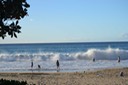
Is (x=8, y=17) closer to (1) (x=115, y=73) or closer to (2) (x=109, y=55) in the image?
(1) (x=115, y=73)

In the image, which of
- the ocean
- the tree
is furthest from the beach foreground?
the tree

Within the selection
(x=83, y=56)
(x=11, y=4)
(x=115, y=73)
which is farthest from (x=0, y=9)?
(x=83, y=56)

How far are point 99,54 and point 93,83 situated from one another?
51202 millimetres

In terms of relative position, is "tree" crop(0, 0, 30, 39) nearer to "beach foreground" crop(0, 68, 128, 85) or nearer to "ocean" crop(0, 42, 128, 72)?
"beach foreground" crop(0, 68, 128, 85)

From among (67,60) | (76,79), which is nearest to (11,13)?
(76,79)

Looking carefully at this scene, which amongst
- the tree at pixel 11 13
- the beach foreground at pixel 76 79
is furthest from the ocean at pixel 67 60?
the tree at pixel 11 13

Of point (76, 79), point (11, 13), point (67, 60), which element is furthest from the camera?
point (67, 60)

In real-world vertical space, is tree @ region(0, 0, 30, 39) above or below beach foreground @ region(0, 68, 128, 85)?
above

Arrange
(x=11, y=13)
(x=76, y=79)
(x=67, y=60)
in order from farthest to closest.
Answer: (x=67, y=60), (x=76, y=79), (x=11, y=13)

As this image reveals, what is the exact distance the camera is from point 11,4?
34.1 feet

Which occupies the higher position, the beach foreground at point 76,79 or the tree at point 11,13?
the tree at point 11,13

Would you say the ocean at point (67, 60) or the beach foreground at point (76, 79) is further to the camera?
the ocean at point (67, 60)

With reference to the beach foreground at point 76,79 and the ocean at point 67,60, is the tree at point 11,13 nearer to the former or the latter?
the beach foreground at point 76,79

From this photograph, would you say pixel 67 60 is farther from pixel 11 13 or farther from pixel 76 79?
pixel 11 13
